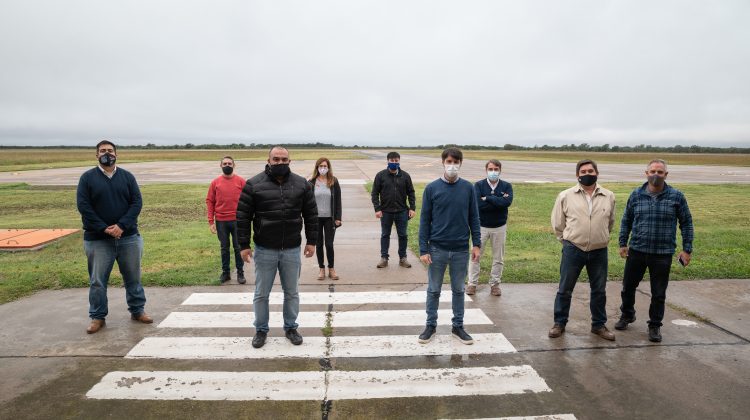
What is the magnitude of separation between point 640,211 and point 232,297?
5809 millimetres

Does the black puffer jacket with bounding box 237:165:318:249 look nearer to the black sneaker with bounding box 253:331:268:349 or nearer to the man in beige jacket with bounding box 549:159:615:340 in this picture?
the black sneaker with bounding box 253:331:268:349

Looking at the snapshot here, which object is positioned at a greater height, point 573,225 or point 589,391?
point 573,225

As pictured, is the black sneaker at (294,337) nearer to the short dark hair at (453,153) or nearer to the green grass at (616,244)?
the short dark hair at (453,153)

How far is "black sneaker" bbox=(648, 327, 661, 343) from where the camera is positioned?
516cm

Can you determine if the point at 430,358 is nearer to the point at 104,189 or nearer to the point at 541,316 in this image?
the point at 541,316

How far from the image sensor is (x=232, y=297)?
665 cm

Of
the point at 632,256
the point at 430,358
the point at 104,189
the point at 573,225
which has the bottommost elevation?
the point at 430,358

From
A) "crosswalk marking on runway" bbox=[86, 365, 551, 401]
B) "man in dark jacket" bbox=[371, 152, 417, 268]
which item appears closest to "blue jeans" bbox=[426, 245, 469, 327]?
"crosswalk marking on runway" bbox=[86, 365, 551, 401]

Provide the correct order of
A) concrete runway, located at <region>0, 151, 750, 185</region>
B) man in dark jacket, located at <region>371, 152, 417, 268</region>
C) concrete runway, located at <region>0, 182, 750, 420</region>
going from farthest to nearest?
concrete runway, located at <region>0, 151, 750, 185</region> < man in dark jacket, located at <region>371, 152, 417, 268</region> < concrete runway, located at <region>0, 182, 750, 420</region>

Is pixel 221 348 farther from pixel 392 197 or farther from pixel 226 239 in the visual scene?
pixel 392 197

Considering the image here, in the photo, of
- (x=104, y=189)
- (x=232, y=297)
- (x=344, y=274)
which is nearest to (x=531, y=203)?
(x=344, y=274)

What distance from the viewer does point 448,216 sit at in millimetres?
4980

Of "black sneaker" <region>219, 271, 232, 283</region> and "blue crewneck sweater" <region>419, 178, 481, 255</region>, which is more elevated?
"blue crewneck sweater" <region>419, 178, 481, 255</region>

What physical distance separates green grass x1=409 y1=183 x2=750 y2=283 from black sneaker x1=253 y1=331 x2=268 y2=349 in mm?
4021
